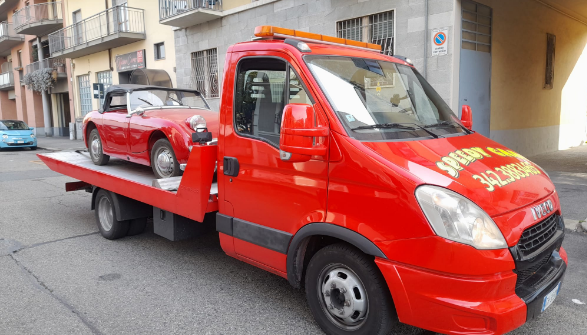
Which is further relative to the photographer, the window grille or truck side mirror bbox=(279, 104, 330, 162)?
the window grille

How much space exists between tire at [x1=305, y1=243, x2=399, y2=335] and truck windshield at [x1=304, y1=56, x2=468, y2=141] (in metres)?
0.84

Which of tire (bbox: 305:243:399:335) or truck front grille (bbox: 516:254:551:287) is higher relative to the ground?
truck front grille (bbox: 516:254:551:287)

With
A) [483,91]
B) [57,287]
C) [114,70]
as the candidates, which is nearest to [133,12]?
[114,70]

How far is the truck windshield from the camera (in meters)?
3.12

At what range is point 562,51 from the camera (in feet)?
49.8

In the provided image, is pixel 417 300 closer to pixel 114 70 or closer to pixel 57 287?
pixel 57 287

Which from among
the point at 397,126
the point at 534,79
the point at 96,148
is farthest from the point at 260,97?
the point at 534,79

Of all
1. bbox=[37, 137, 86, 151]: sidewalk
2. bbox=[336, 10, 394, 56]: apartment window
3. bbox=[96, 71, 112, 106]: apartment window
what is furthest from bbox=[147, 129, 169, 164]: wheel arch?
bbox=[96, 71, 112, 106]: apartment window

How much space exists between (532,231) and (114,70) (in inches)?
923

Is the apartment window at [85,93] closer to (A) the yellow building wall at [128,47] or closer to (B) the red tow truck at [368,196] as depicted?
(A) the yellow building wall at [128,47]

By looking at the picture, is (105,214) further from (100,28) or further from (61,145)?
(61,145)

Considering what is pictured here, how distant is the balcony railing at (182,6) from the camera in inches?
608

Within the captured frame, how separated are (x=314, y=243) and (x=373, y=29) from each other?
29.5ft

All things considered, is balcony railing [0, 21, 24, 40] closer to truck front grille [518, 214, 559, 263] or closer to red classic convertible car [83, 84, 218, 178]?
red classic convertible car [83, 84, 218, 178]
